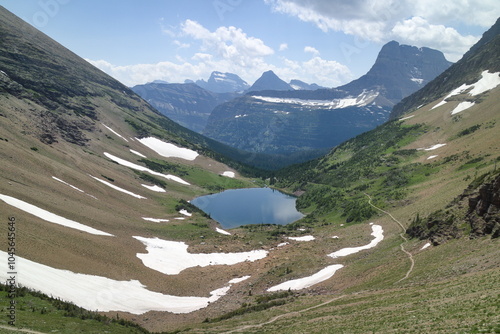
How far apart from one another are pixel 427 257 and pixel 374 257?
12603mm

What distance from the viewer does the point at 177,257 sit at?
65.3 m

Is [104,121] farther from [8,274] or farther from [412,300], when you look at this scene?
[412,300]

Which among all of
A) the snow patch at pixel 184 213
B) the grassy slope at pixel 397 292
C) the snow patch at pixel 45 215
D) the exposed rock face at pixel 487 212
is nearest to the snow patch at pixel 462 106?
the grassy slope at pixel 397 292

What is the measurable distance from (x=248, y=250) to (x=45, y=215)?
39.9 meters

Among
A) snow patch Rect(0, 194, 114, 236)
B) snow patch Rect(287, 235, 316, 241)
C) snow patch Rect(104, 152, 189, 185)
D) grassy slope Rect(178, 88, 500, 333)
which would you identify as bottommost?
grassy slope Rect(178, 88, 500, 333)

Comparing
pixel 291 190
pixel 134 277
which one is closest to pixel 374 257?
pixel 134 277

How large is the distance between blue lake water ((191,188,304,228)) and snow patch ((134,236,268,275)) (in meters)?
48.2

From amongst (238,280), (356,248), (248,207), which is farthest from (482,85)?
(238,280)

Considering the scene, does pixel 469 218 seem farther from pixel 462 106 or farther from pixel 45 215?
pixel 462 106

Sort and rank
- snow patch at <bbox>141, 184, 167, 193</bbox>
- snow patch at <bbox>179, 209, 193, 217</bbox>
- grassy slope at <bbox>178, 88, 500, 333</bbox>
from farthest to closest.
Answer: snow patch at <bbox>141, 184, 167, 193</bbox>
snow patch at <bbox>179, 209, 193, 217</bbox>
grassy slope at <bbox>178, 88, 500, 333</bbox>

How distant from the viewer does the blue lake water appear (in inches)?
5094

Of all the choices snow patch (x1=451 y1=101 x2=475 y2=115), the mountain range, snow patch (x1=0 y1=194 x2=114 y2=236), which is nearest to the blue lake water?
the mountain range

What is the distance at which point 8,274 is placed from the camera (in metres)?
30.4

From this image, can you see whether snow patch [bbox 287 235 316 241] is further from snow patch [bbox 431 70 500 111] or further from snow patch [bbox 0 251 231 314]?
snow patch [bbox 431 70 500 111]
